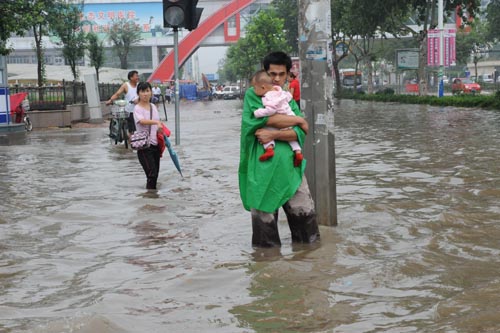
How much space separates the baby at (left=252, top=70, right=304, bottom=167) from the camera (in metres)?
5.91

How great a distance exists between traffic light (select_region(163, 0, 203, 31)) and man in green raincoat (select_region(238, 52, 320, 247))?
8.19 m

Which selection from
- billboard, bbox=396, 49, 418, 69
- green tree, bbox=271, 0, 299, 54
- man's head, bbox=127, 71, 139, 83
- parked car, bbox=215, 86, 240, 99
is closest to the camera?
man's head, bbox=127, 71, 139, 83

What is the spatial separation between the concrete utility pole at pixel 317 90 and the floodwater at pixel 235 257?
20.3 inches

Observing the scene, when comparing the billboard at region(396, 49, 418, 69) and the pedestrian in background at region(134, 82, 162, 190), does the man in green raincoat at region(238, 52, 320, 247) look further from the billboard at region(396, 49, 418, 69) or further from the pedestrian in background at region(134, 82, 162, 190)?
the billboard at region(396, 49, 418, 69)

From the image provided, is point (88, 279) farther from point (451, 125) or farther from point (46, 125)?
point (46, 125)

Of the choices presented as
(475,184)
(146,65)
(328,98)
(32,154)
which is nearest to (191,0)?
(32,154)

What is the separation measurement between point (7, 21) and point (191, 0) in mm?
8237

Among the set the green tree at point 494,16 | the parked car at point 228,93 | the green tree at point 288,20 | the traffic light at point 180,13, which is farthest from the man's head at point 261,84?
the parked car at point 228,93

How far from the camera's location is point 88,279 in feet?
18.5

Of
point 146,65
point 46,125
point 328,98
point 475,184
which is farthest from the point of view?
point 146,65

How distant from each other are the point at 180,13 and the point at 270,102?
851 cm

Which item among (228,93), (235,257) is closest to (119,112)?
(235,257)

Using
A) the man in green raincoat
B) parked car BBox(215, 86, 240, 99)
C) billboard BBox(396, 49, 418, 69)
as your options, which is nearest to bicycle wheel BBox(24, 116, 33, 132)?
the man in green raincoat

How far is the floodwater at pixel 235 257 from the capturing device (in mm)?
4539
